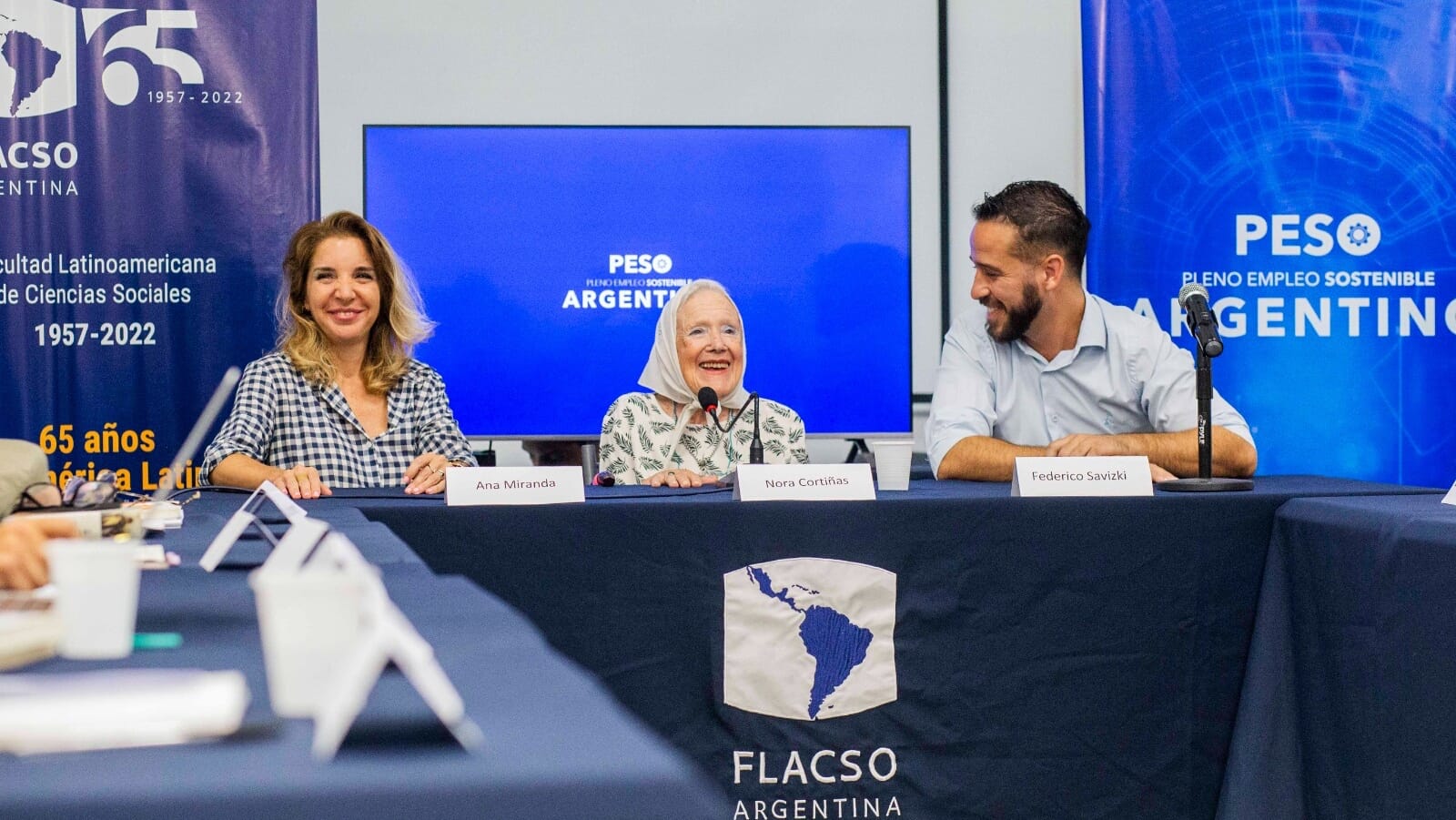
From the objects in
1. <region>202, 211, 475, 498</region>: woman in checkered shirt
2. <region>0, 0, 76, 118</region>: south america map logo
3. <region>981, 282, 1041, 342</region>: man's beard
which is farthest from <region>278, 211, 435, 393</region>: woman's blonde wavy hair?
<region>981, 282, 1041, 342</region>: man's beard

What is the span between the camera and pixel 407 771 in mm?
547

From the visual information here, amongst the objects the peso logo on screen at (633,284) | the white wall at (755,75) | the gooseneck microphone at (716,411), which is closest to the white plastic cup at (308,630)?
the gooseneck microphone at (716,411)

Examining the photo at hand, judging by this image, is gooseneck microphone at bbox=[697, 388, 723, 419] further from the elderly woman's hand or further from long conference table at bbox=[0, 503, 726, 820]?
long conference table at bbox=[0, 503, 726, 820]

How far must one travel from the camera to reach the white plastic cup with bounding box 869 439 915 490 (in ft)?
7.90

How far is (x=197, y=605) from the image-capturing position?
96cm

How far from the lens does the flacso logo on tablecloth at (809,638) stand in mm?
2168

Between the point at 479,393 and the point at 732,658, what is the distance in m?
1.64

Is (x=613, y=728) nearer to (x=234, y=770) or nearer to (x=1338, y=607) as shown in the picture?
(x=234, y=770)

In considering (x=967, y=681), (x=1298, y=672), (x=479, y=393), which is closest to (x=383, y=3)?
(x=479, y=393)

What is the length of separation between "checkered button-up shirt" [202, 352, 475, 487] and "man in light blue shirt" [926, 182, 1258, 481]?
1.03 meters

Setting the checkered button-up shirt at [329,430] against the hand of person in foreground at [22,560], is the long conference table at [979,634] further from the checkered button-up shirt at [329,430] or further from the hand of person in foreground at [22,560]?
the hand of person in foreground at [22,560]

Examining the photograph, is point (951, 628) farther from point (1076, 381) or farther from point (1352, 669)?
point (1076, 381)

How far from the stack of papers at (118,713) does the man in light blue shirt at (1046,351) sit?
2.40 metres

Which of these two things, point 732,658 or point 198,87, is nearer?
point 732,658
